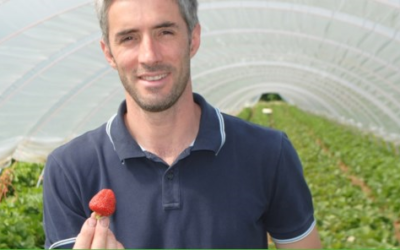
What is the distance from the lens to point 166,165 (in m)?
2.40

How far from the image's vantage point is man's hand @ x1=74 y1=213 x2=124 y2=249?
6.33ft

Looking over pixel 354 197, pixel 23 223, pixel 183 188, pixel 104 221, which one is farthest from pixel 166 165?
pixel 354 197

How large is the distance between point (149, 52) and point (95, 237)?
0.81 metres

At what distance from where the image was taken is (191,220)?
2.32 metres

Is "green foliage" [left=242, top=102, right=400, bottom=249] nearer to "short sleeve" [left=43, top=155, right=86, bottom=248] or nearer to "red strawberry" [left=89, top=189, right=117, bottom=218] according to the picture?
"short sleeve" [left=43, top=155, right=86, bottom=248]

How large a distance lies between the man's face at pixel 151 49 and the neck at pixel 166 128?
0.12 m

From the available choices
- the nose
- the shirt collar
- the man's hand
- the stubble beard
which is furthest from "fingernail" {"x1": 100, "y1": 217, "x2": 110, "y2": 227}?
the nose

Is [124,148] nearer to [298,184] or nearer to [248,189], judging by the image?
[248,189]

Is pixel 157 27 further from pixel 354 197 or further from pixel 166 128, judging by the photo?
pixel 354 197

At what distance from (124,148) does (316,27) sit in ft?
28.2

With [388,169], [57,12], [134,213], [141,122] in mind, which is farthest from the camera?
[388,169]

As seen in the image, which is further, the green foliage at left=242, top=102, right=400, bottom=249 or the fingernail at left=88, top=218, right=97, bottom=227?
the green foliage at left=242, top=102, right=400, bottom=249

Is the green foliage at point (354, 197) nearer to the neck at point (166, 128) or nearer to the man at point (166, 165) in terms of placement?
the man at point (166, 165)

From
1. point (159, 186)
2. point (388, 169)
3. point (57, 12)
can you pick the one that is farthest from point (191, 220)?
point (388, 169)
